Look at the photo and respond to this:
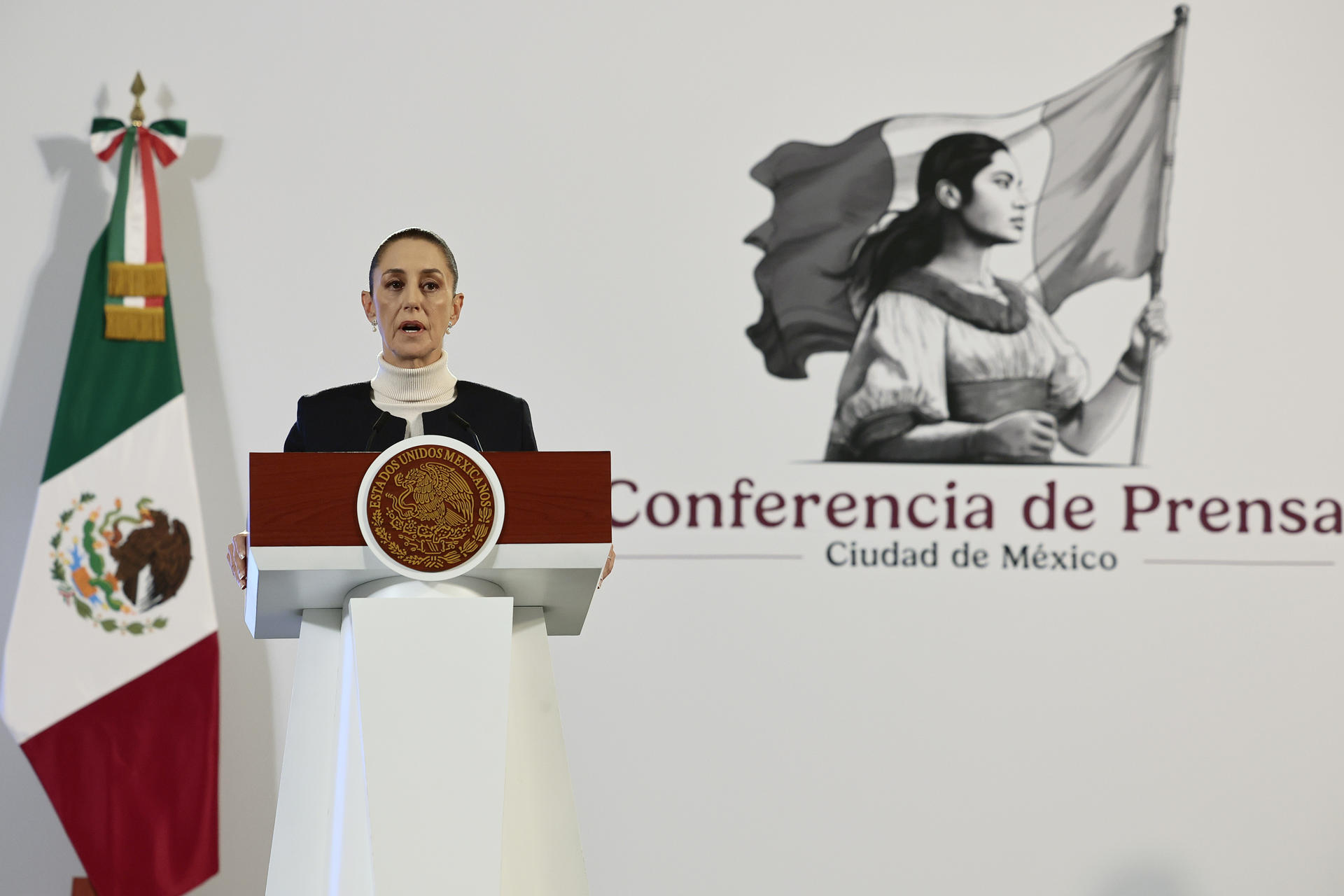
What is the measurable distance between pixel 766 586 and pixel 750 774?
20.5 inches

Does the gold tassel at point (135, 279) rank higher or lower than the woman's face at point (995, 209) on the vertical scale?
lower

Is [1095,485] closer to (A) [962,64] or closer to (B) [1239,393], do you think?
(B) [1239,393]

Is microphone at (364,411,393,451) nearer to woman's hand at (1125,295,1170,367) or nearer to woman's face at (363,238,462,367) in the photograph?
woman's face at (363,238,462,367)

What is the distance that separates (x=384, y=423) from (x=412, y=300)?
0.21 m

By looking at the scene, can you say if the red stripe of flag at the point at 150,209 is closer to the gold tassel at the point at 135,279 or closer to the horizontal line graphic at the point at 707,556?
the gold tassel at the point at 135,279

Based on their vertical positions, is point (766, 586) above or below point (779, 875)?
above

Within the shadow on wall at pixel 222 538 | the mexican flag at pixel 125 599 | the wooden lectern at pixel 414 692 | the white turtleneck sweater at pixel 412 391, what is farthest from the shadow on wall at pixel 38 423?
the wooden lectern at pixel 414 692

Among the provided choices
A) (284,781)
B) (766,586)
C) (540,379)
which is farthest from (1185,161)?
(284,781)

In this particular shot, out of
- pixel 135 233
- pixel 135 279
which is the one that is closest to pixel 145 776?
pixel 135 279

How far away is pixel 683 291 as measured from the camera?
362cm

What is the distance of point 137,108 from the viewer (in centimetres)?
342

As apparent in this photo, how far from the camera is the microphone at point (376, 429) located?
2.05 metres

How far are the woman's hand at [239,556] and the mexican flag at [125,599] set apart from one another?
1.60 meters

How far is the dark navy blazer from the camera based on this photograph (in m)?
2.10
